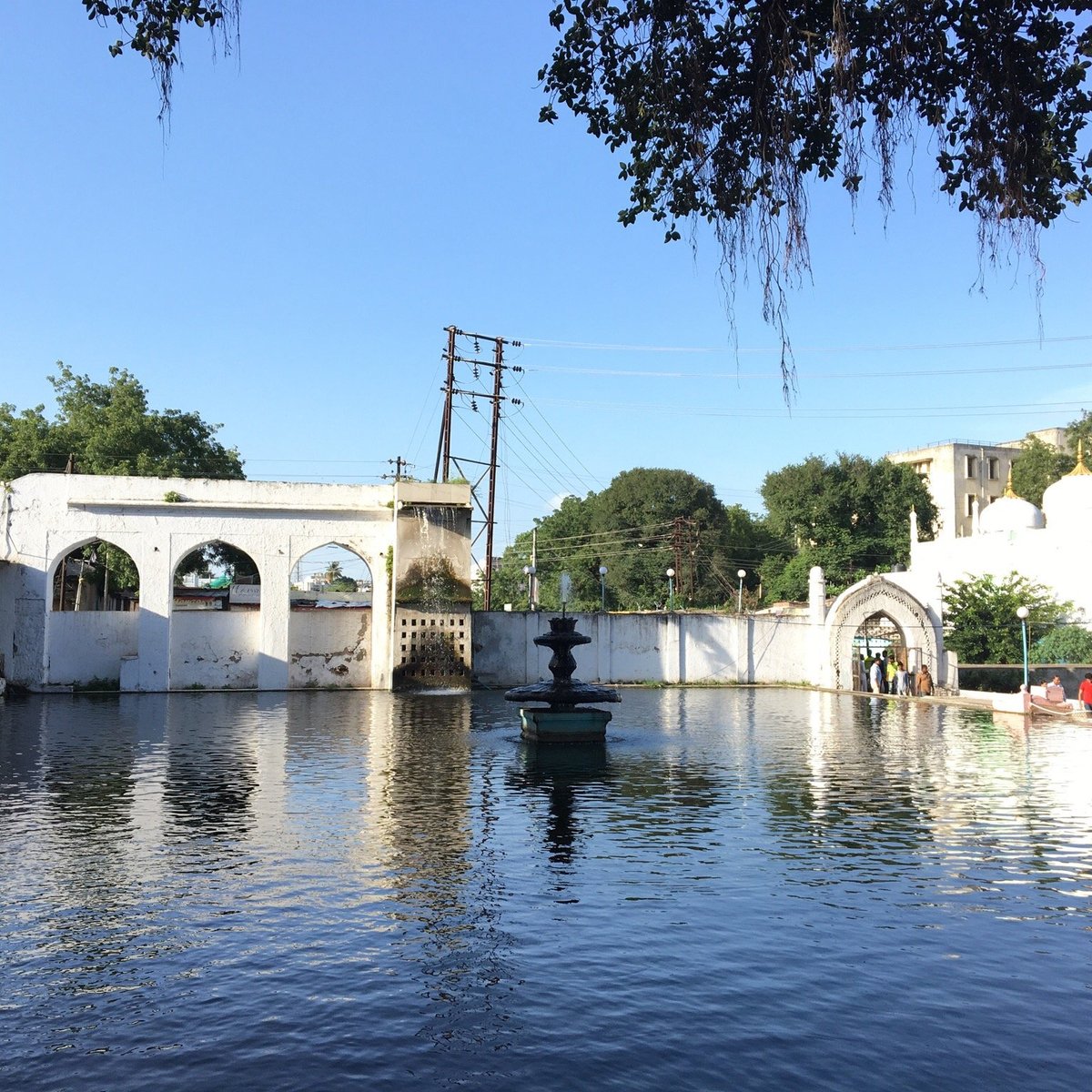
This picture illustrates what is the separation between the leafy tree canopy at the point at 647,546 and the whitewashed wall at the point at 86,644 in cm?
2965

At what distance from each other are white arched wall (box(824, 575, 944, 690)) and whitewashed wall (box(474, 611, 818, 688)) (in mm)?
1717

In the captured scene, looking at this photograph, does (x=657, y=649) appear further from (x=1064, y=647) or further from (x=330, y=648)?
(x=1064, y=647)

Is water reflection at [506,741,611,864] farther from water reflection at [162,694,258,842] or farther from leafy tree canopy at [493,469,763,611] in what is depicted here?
leafy tree canopy at [493,469,763,611]

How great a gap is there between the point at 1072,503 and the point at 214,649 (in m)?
29.9

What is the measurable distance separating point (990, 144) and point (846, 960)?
4.32 m

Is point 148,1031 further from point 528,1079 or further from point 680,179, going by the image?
point 680,179

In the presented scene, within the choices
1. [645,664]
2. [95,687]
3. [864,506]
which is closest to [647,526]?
[864,506]

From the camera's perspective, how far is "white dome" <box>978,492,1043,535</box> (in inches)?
1601

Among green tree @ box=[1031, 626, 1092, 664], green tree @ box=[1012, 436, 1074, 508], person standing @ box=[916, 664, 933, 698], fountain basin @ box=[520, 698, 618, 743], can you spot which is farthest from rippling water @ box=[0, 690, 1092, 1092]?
green tree @ box=[1012, 436, 1074, 508]

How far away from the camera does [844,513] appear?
6012cm

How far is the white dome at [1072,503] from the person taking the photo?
121ft

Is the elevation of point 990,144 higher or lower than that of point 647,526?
lower

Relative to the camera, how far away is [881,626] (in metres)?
32.2

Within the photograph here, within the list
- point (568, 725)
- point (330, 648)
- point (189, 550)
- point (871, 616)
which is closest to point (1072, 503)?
point (871, 616)
